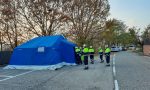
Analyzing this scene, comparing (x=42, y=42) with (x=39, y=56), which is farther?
(x=42, y=42)

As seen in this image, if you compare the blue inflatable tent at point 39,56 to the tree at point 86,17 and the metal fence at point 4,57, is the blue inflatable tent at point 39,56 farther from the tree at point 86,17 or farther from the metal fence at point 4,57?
the tree at point 86,17

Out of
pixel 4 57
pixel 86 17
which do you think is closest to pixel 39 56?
pixel 4 57

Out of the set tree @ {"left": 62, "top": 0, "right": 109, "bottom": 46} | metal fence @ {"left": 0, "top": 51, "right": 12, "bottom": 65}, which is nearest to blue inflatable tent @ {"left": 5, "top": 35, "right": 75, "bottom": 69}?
metal fence @ {"left": 0, "top": 51, "right": 12, "bottom": 65}

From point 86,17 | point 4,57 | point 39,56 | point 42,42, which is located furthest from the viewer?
point 86,17

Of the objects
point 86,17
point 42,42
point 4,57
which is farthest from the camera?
point 86,17

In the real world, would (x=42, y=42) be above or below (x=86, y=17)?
below

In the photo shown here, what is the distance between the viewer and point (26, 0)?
4397 centimetres

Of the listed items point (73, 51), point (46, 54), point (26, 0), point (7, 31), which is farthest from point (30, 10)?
point (46, 54)

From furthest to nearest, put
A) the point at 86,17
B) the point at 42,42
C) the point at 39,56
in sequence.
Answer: the point at 86,17
the point at 42,42
the point at 39,56

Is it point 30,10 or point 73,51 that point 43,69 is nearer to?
point 73,51

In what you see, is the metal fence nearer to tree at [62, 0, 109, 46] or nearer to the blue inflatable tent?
the blue inflatable tent

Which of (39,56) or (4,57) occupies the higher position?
(39,56)

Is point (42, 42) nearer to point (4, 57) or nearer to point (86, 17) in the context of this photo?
point (4, 57)

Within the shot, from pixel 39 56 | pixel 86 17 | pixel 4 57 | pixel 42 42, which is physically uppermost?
pixel 86 17
